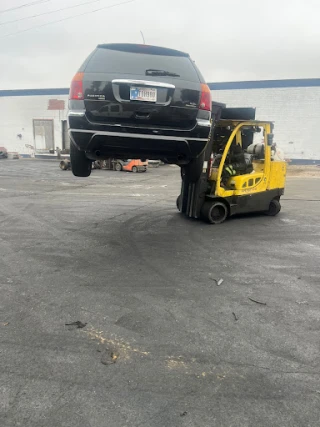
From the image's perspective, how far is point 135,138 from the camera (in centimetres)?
425

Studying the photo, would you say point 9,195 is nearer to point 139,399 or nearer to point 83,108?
point 83,108

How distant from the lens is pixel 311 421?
2.15m

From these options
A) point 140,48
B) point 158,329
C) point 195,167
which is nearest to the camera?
point 158,329

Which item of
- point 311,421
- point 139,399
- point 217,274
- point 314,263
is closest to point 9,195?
point 217,274

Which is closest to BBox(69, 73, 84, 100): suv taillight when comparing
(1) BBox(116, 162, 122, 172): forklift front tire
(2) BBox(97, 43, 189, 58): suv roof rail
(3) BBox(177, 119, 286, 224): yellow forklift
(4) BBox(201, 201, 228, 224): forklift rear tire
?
(2) BBox(97, 43, 189, 58): suv roof rail

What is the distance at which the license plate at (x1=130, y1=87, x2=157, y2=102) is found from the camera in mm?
4078

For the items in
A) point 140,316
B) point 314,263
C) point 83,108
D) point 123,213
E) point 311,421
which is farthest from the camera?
point 123,213

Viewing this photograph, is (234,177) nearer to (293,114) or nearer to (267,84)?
(293,114)

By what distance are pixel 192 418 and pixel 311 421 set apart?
2.41 ft

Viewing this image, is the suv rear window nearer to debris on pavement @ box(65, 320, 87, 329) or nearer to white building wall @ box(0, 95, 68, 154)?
debris on pavement @ box(65, 320, 87, 329)

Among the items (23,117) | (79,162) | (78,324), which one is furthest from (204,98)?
(23,117)

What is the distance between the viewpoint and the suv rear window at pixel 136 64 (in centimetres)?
415

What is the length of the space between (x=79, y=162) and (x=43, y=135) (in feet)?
104

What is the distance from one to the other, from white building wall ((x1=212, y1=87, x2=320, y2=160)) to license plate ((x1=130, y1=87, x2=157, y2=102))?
25.4 m
